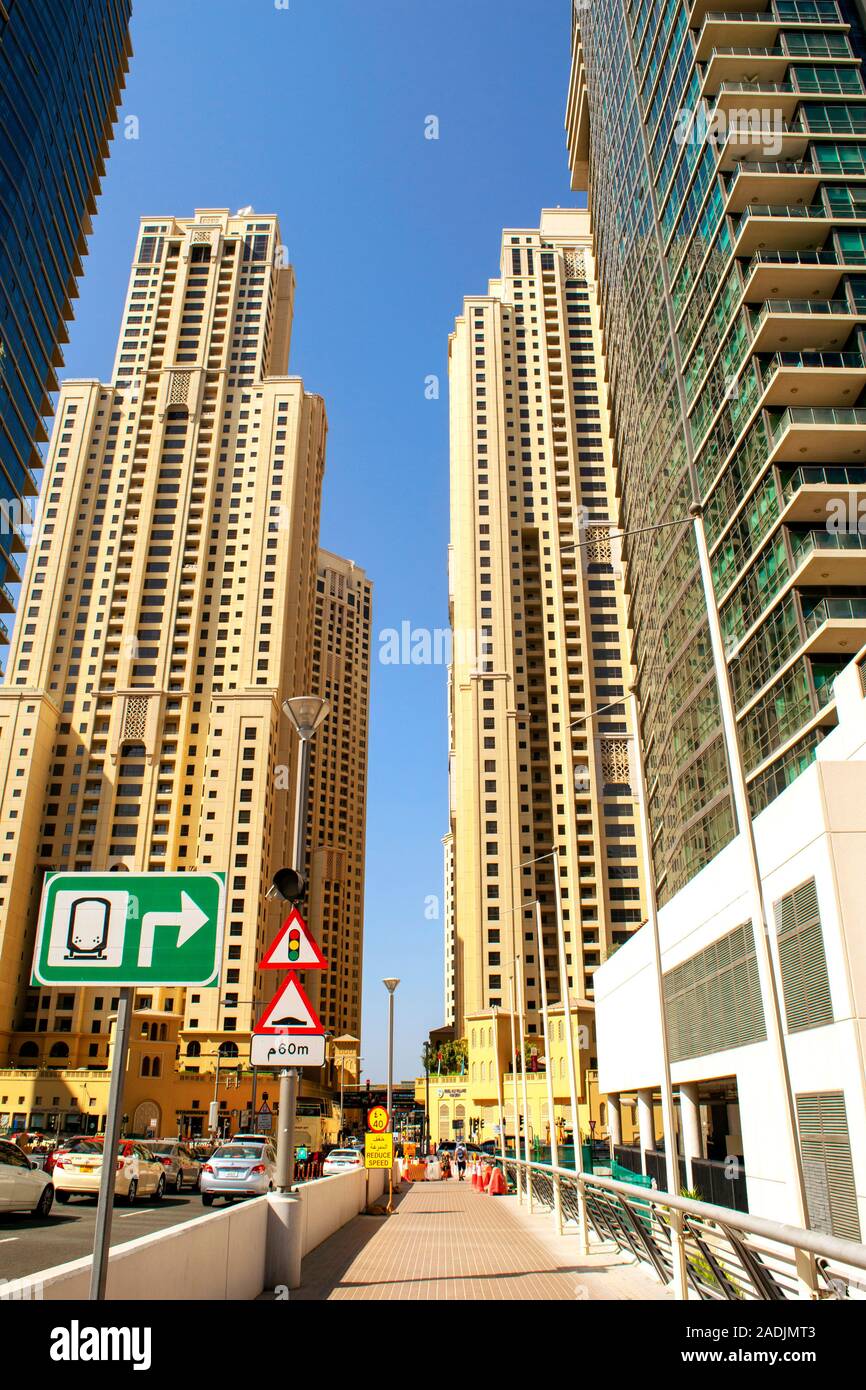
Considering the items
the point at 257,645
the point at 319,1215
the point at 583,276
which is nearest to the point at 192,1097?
the point at 257,645

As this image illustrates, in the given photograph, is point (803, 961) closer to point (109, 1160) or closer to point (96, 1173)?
point (96, 1173)

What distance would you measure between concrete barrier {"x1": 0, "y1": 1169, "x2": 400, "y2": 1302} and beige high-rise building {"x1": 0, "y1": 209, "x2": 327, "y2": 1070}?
80.1m

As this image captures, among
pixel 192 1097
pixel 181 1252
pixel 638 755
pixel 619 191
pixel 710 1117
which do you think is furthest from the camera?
pixel 192 1097

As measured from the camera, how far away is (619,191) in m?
65.1

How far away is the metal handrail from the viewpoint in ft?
18.3

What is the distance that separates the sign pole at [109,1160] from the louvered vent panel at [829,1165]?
680 inches

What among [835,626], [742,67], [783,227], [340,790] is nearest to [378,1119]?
[835,626]

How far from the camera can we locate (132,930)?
5.28 m

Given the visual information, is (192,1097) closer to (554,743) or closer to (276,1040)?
(554,743)

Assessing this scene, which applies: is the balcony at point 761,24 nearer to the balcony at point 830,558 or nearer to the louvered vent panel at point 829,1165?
the balcony at point 830,558

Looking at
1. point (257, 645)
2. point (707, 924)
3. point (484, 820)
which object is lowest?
point (707, 924)

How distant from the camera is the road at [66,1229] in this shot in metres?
11.6

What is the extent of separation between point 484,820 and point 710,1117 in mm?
53494

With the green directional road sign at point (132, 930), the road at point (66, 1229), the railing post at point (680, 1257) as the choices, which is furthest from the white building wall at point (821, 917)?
the green directional road sign at point (132, 930)
